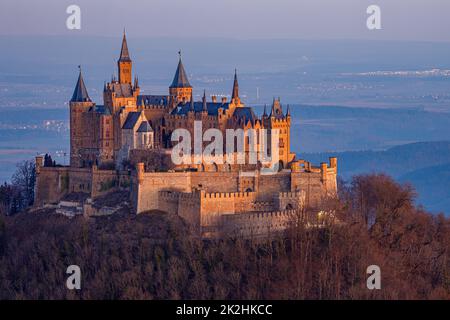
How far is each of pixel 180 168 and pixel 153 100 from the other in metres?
7.12

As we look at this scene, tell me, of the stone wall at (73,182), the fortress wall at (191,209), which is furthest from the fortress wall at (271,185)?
the stone wall at (73,182)

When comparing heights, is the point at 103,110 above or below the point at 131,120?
above

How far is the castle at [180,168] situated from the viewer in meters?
76.1

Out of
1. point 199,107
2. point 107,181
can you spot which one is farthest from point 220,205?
point 199,107

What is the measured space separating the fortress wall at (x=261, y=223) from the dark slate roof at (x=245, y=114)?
30.8 feet

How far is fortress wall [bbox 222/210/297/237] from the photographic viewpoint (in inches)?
2911

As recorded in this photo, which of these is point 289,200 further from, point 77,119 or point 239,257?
point 77,119

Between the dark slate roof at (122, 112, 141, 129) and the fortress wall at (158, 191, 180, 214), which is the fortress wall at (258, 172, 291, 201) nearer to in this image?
the fortress wall at (158, 191, 180, 214)

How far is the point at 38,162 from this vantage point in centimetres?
8419

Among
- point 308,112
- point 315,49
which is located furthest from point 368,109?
point 315,49

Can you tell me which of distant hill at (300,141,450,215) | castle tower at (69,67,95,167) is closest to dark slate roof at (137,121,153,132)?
castle tower at (69,67,95,167)

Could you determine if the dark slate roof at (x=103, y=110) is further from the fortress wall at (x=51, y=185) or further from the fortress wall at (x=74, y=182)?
the fortress wall at (x=51, y=185)

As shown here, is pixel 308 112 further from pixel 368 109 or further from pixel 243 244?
pixel 243 244

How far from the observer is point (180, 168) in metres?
80.1
